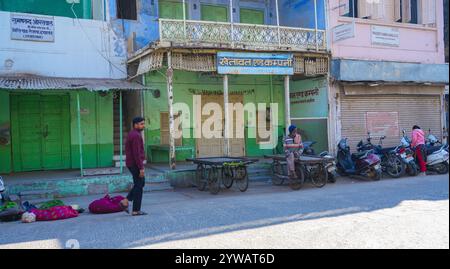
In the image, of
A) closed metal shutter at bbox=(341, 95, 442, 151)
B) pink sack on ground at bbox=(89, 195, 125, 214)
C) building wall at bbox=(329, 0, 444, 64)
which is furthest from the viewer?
closed metal shutter at bbox=(341, 95, 442, 151)

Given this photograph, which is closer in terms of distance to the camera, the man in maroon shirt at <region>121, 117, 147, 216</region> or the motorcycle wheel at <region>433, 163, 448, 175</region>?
the man in maroon shirt at <region>121, 117, 147, 216</region>

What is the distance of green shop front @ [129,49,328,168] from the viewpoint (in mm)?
12688

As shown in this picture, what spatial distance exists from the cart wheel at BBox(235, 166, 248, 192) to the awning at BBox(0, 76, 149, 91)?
334 cm

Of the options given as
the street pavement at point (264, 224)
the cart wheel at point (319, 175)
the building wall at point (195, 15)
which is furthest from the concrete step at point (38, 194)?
the cart wheel at point (319, 175)

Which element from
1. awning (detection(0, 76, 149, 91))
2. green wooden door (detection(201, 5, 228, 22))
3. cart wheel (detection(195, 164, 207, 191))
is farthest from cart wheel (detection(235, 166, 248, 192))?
green wooden door (detection(201, 5, 228, 22))

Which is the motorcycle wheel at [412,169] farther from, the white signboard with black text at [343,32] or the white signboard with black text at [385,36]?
the white signboard with black text at [385,36]

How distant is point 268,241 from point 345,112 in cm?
1008

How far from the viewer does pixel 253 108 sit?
650 inches

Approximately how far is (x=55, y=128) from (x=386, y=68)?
11.1m

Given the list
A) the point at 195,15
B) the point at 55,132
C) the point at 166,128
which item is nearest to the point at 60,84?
the point at 55,132

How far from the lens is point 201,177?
1168 centimetres

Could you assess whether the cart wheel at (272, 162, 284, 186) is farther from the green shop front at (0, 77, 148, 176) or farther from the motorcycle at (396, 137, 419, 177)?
the green shop front at (0, 77, 148, 176)

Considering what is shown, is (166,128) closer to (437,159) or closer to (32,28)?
(32,28)
